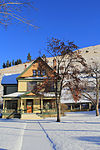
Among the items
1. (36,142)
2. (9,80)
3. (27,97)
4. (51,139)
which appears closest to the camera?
(36,142)

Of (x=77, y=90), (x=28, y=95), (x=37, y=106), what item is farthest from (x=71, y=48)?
(x=37, y=106)

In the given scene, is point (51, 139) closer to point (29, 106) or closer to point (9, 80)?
point (29, 106)

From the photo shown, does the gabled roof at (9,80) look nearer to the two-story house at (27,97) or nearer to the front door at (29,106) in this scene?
the two-story house at (27,97)

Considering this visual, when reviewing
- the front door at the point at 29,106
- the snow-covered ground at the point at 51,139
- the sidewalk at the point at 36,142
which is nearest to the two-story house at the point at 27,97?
the front door at the point at 29,106

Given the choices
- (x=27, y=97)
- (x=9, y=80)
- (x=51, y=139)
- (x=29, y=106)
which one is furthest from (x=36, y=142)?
(x=9, y=80)

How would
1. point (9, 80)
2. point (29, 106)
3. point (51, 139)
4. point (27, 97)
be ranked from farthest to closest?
point (9, 80), point (29, 106), point (27, 97), point (51, 139)

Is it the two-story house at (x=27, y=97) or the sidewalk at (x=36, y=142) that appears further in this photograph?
the two-story house at (x=27, y=97)

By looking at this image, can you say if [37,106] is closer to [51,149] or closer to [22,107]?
[22,107]

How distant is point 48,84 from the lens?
67.3 feet

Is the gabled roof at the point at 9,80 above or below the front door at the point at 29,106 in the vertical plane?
above

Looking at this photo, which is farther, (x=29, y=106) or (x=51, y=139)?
(x=29, y=106)

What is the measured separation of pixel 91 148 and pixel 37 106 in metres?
22.4

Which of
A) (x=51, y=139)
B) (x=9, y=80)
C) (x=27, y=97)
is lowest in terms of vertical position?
(x=51, y=139)

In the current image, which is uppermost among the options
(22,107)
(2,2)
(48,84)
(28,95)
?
(2,2)
